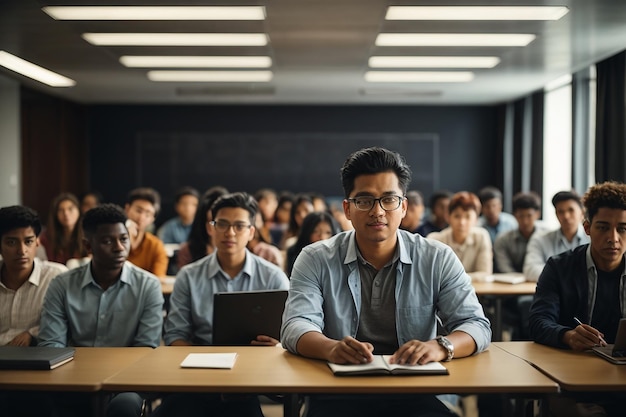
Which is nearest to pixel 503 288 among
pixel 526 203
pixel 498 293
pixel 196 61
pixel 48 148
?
pixel 498 293

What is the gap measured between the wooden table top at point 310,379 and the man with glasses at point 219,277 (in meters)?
0.92

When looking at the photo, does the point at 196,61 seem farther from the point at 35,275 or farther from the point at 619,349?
the point at 619,349

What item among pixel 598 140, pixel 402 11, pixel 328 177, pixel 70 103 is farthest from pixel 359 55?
pixel 70 103

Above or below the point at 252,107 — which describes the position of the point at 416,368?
below

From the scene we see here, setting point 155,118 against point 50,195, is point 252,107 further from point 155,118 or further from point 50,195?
point 50,195

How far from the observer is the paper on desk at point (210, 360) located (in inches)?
96.7

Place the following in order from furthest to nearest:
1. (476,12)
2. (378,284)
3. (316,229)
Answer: (476,12)
(316,229)
(378,284)

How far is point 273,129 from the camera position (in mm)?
12016

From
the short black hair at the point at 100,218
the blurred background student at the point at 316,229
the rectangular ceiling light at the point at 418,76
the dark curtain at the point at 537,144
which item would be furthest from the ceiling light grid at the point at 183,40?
the dark curtain at the point at 537,144

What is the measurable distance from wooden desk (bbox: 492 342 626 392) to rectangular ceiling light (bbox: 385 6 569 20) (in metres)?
3.31

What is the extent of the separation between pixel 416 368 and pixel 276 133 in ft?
32.3

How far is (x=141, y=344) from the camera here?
328 cm

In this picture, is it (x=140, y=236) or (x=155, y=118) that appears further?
(x=155, y=118)

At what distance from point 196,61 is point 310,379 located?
611 cm
